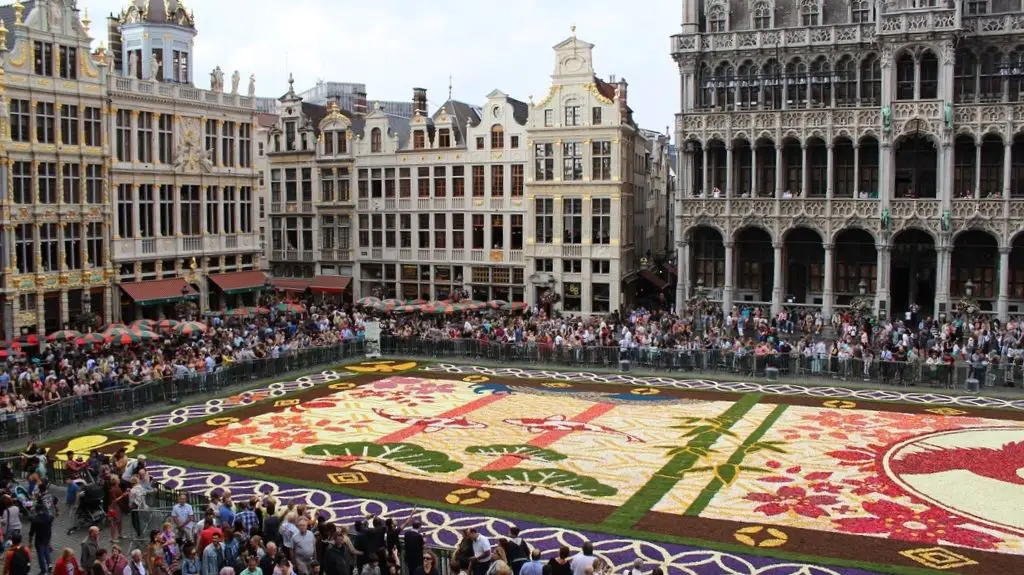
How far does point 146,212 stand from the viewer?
171 ft

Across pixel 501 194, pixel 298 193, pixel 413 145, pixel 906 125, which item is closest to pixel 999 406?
pixel 906 125

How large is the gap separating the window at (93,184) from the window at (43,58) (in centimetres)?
468

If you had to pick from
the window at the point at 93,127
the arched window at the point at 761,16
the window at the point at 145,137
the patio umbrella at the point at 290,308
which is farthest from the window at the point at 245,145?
the arched window at the point at 761,16

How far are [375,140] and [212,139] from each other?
9764 mm

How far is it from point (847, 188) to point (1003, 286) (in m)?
8.77

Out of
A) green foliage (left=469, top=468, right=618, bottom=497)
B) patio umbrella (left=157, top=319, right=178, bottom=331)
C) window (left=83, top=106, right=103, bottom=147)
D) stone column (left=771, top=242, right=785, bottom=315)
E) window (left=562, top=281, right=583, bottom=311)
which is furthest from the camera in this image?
window (left=562, top=281, right=583, bottom=311)

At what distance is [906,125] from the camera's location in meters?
48.3

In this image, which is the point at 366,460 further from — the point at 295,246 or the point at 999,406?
the point at 295,246

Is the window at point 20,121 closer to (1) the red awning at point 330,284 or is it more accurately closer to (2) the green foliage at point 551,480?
(1) the red awning at point 330,284

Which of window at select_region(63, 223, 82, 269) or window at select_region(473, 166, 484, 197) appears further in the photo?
window at select_region(473, 166, 484, 197)

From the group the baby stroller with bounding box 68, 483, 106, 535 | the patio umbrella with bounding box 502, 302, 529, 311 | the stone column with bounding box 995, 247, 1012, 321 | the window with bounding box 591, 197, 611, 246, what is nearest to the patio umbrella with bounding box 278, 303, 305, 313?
the patio umbrella with bounding box 502, 302, 529, 311

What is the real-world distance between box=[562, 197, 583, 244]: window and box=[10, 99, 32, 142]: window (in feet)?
86.2

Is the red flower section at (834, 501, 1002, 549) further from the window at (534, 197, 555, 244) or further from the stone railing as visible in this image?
the window at (534, 197, 555, 244)

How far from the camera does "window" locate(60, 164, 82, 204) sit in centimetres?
4734
